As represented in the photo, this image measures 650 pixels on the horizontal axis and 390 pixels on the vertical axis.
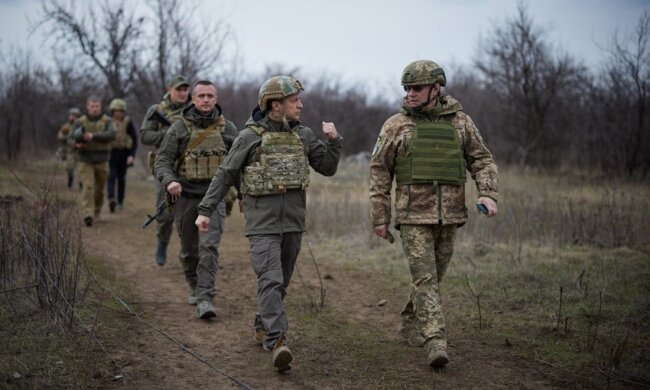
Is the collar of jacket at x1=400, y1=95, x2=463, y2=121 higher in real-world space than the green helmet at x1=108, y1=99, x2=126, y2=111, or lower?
lower

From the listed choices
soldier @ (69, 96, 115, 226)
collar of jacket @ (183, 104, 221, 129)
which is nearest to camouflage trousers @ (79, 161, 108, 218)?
soldier @ (69, 96, 115, 226)

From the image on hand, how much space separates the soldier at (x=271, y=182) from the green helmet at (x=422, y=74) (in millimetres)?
681

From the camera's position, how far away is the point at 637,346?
514 cm

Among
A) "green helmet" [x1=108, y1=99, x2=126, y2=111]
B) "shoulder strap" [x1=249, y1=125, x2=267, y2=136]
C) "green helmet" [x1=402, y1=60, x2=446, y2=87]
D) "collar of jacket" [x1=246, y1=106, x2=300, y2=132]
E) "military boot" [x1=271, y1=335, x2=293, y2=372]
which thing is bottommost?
"military boot" [x1=271, y1=335, x2=293, y2=372]

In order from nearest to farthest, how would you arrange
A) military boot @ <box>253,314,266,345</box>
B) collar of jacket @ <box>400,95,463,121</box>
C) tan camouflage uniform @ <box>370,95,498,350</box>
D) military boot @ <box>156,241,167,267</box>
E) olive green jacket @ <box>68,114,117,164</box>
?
1. tan camouflage uniform @ <box>370,95,498,350</box>
2. collar of jacket @ <box>400,95,463,121</box>
3. military boot @ <box>253,314,266,345</box>
4. military boot @ <box>156,241,167,267</box>
5. olive green jacket @ <box>68,114,117,164</box>

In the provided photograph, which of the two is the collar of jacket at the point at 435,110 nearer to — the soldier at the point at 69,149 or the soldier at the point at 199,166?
the soldier at the point at 199,166

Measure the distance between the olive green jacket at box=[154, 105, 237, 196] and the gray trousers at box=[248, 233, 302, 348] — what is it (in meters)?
1.63

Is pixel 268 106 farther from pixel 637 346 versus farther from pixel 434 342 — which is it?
pixel 637 346

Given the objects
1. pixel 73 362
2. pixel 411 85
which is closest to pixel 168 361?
pixel 73 362

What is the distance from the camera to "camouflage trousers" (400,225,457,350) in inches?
181

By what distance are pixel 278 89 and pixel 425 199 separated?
137cm

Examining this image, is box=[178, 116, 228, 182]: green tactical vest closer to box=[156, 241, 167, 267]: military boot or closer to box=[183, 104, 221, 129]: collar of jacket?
box=[183, 104, 221, 129]: collar of jacket

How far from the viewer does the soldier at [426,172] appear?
15.8ft

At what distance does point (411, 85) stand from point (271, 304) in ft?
6.23
